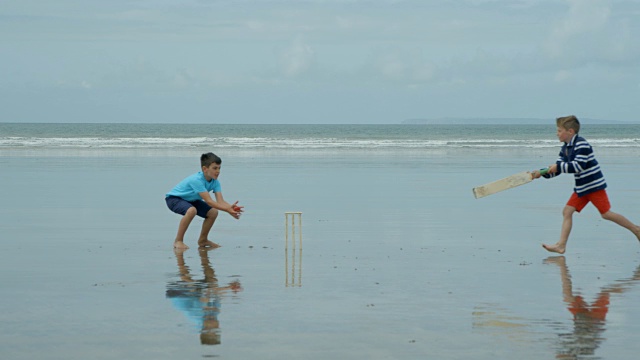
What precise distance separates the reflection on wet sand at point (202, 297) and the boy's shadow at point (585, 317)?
2246 mm

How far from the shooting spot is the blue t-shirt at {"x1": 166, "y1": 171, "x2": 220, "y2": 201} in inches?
458

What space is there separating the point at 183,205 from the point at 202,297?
3846 millimetres

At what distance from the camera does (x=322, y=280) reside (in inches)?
351

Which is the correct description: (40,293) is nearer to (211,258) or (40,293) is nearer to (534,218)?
(211,258)

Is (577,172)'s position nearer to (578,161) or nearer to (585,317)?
(578,161)

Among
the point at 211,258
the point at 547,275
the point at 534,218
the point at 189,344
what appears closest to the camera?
the point at 189,344

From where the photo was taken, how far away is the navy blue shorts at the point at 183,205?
1167 cm

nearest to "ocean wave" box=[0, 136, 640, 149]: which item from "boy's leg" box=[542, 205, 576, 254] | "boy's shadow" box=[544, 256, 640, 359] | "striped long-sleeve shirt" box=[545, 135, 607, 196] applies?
"striped long-sleeve shirt" box=[545, 135, 607, 196]

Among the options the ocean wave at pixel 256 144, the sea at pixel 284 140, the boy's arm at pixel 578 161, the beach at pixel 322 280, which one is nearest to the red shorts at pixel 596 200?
the boy's arm at pixel 578 161

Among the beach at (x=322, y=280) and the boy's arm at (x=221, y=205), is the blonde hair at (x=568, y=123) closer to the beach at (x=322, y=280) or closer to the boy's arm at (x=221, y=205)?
the beach at (x=322, y=280)

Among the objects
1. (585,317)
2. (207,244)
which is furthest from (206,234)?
(585,317)

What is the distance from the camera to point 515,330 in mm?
6711

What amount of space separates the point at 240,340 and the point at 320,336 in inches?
21.2

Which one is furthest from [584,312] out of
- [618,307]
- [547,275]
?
[547,275]
